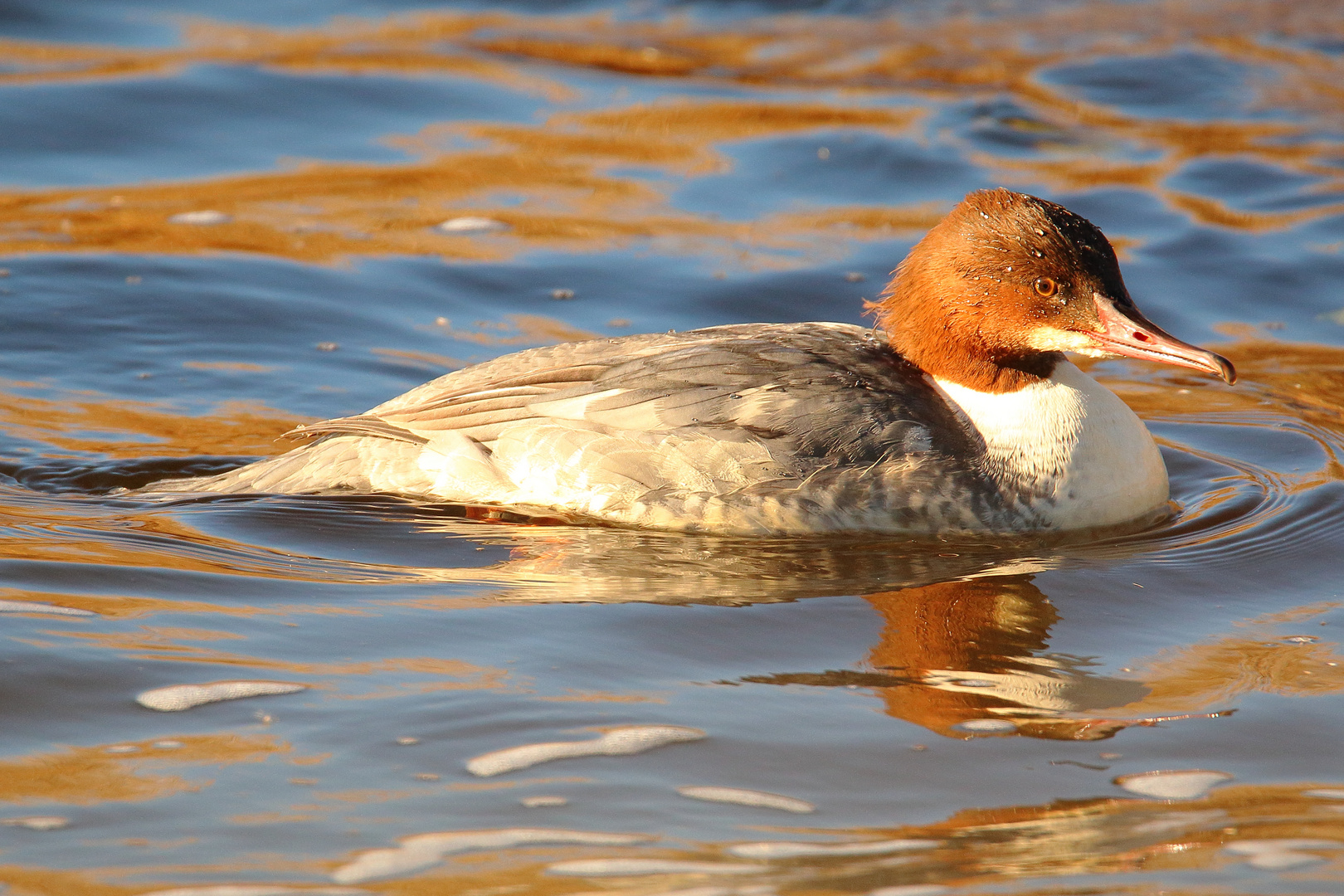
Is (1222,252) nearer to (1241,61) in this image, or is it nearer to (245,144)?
(1241,61)

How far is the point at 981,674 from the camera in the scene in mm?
4105

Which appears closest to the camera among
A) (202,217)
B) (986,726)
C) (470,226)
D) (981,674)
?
(986,726)

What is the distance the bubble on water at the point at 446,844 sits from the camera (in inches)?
122

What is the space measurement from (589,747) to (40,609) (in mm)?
1767

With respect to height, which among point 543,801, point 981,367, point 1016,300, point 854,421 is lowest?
point 543,801

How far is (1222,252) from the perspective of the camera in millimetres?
8461

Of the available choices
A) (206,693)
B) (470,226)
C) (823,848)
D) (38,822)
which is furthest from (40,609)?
(470,226)

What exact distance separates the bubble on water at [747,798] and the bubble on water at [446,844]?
0.72ft

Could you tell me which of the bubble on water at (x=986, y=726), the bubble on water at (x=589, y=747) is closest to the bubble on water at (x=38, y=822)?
the bubble on water at (x=589, y=747)

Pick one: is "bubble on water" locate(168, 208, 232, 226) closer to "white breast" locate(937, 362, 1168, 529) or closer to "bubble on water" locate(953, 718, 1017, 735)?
"white breast" locate(937, 362, 1168, 529)

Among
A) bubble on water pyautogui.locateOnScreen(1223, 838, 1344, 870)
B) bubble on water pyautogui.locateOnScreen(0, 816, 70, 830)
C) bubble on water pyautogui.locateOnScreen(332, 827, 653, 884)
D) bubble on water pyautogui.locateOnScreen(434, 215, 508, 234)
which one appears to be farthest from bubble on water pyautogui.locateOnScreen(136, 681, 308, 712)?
bubble on water pyautogui.locateOnScreen(434, 215, 508, 234)

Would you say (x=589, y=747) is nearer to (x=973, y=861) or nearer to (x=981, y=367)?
(x=973, y=861)

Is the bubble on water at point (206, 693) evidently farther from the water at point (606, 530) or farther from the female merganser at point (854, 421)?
the female merganser at point (854, 421)

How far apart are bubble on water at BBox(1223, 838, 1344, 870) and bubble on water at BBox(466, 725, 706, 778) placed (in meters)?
1.26
